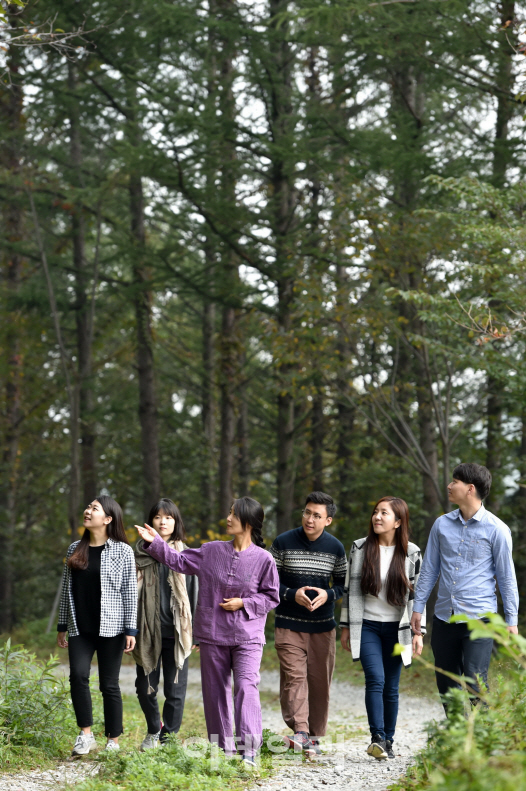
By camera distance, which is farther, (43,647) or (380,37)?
(43,647)

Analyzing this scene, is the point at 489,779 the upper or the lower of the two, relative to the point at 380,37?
lower

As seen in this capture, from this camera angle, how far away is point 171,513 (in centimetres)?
610

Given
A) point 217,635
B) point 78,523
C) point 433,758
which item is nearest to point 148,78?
point 78,523

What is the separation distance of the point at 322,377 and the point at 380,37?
507cm

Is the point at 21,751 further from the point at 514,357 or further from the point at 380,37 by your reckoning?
the point at 380,37

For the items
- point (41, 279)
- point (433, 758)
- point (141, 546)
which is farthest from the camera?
point (41, 279)

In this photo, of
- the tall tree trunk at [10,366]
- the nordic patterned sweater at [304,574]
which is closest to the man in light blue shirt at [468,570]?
the nordic patterned sweater at [304,574]

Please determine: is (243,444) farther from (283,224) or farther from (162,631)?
(162,631)

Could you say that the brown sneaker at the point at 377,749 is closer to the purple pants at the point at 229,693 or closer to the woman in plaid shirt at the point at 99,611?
the purple pants at the point at 229,693

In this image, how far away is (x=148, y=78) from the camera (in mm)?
14195

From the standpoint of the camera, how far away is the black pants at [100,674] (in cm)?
556

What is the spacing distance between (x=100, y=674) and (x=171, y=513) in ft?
3.96

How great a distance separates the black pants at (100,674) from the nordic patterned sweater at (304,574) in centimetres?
117

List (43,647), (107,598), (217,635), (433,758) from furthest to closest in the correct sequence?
(43,647)
(107,598)
(217,635)
(433,758)
